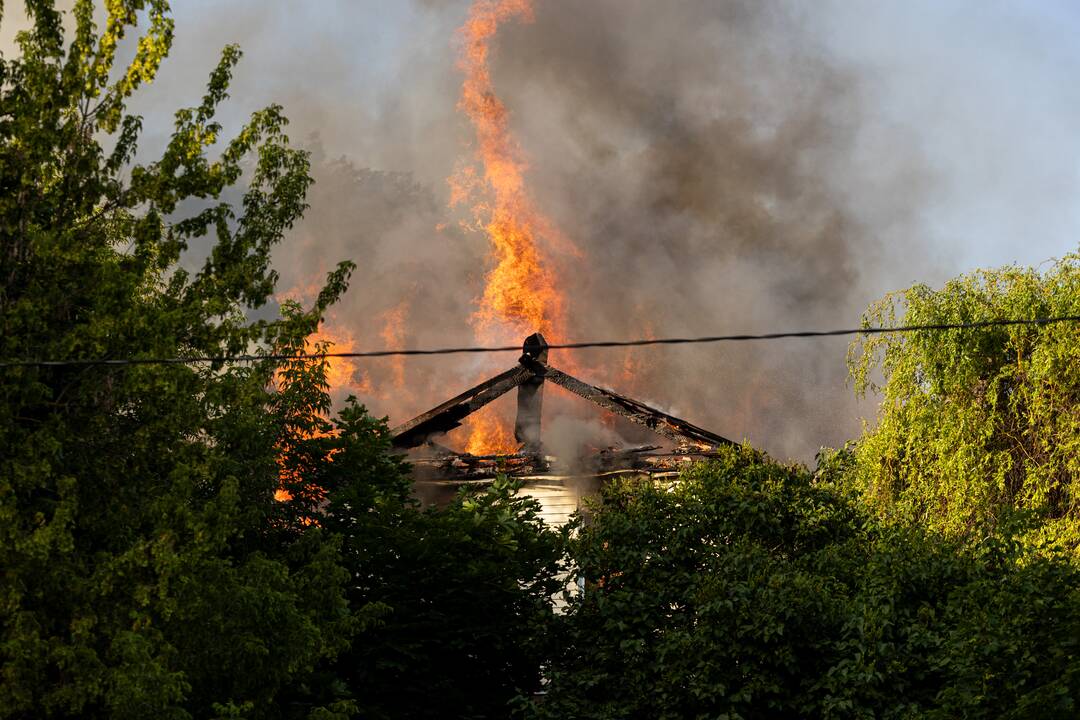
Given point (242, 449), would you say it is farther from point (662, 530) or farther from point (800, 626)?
point (800, 626)

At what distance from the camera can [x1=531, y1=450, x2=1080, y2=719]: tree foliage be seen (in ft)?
43.2

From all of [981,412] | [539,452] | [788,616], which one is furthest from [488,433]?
[788,616]

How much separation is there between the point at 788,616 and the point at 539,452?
11.1 meters

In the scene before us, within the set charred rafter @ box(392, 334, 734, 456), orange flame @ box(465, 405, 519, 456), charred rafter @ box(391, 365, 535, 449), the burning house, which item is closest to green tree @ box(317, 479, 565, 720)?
the burning house

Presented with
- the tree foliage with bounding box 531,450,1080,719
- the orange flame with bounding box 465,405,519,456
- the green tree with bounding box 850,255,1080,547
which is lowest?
the tree foliage with bounding box 531,450,1080,719

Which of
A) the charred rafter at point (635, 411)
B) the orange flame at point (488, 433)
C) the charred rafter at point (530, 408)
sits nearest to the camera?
the charred rafter at point (635, 411)

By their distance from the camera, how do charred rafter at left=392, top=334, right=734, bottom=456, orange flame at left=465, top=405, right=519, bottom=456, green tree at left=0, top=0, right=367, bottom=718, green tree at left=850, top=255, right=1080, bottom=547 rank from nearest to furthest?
1. green tree at left=0, top=0, right=367, bottom=718
2. green tree at left=850, top=255, right=1080, bottom=547
3. charred rafter at left=392, top=334, right=734, bottom=456
4. orange flame at left=465, top=405, right=519, bottom=456

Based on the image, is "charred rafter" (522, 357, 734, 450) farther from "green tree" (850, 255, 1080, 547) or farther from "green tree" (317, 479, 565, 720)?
"green tree" (317, 479, 565, 720)

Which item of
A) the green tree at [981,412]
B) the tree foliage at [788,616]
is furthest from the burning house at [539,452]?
the tree foliage at [788,616]

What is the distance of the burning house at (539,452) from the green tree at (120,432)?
10580 millimetres

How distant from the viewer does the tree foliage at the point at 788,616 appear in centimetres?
1318

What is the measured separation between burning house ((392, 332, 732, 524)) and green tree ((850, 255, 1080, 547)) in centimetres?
395

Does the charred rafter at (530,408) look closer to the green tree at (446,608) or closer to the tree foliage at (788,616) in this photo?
the green tree at (446,608)

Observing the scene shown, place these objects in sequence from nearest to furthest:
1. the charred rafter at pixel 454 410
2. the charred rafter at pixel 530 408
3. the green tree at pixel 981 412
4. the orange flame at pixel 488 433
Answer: the green tree at pixel 981 412, the charred rafter at pixel 530 408, the charred rafter at pixel 454 410, the orange flame at pixel 488 433
